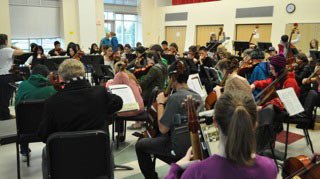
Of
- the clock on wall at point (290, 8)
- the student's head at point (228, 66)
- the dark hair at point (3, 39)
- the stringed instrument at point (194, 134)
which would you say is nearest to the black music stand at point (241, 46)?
the clock on wall at point (290, 8)

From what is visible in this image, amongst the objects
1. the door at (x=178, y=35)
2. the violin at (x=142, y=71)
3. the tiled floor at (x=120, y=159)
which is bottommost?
the tiled floor at (x=120, y=159)

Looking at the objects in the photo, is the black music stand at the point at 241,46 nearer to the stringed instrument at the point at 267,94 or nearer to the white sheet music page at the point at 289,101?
the stringed instrument at the point at 267,94

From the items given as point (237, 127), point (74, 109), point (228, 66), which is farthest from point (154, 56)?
point (237, 127)

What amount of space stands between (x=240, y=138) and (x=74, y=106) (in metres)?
1.39

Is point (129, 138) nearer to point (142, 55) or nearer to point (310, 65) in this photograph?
point (142, 55)

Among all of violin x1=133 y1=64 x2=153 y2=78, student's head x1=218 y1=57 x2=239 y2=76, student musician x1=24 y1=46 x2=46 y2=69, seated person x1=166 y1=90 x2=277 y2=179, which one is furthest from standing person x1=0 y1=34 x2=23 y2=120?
seated person x1=166 y1=90 x2=277 y2=179

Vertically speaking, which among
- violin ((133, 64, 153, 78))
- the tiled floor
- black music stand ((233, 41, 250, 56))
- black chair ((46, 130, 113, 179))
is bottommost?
the tiled floor

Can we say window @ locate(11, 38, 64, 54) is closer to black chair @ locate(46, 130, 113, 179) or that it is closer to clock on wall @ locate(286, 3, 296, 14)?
clock on wall @ locate(286, 3, 296, 14)

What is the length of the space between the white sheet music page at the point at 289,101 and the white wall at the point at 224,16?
701 cm

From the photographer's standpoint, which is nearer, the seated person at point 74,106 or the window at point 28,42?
the seated person at point 74,106

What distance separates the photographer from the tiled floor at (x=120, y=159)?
3.34m

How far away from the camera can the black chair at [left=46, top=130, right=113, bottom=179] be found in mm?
2102

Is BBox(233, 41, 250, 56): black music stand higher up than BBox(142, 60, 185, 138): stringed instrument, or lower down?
higher up

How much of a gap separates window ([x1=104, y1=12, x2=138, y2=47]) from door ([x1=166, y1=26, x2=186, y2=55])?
66.3 inches
